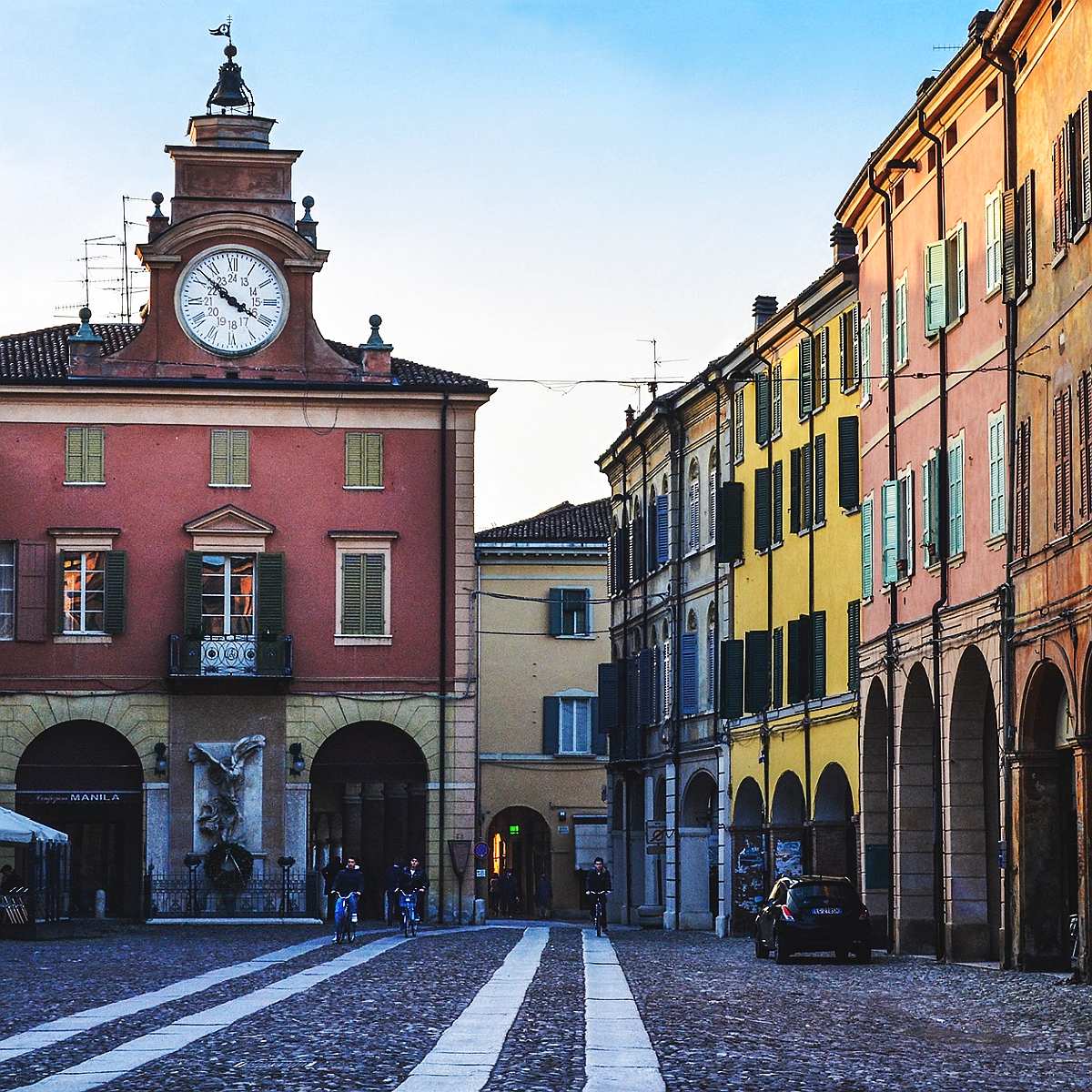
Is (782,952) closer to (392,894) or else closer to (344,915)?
(344,915)

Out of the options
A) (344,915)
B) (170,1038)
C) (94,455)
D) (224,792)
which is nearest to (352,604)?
(224,792)

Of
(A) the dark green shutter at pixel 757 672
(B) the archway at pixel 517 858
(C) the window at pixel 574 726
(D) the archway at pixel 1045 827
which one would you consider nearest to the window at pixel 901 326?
(D) the archway at pixel 1045 827

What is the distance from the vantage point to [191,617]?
49156 mm

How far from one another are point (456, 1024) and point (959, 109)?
1763cm

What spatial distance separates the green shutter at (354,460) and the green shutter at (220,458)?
2.65m

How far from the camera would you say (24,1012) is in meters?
20.2

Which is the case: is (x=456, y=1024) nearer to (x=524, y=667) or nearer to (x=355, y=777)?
(x=355, y=777)

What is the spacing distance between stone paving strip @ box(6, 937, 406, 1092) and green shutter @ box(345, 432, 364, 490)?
915 inches

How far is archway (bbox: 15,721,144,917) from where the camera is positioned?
48969 millimetres

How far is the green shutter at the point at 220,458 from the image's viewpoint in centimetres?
5009

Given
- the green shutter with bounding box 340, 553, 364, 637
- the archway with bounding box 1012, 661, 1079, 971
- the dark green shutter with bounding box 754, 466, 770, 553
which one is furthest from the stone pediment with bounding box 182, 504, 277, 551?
the archway with bounding box 1012, 661, 1079, 971

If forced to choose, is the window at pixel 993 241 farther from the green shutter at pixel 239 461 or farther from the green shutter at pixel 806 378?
the green shutter at pixel 239 461

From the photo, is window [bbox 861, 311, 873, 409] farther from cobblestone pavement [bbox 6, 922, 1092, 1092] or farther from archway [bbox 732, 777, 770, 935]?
archway [bbox 732, 777, 770, 935]

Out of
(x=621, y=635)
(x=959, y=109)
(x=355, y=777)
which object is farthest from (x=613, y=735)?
(x=959, y=109)
